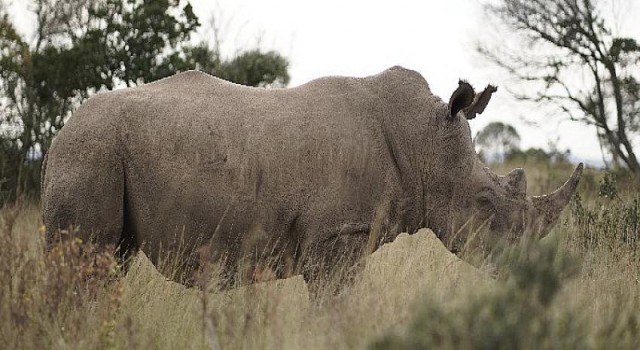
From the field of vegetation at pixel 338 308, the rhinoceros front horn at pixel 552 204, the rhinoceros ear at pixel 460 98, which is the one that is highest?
the rhinoceros ear at pixel 460 98

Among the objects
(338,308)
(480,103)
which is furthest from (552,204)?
(338,308)

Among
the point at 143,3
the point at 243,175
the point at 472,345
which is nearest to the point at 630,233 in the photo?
the point at 243,175

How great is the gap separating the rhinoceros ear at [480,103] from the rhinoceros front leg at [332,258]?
1309 millimetres

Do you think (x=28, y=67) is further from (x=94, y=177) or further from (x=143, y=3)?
(x=94, y=177)

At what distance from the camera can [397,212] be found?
4.61m

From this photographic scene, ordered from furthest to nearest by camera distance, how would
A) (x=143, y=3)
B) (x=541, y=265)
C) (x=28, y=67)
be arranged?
(x=143, y=3) < (x=28, y=67) < (x=541, y=265)

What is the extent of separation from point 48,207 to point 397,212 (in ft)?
6.47

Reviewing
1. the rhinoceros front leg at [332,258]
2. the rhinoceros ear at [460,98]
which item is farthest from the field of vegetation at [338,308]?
the rhinoceros ear at [460,98]

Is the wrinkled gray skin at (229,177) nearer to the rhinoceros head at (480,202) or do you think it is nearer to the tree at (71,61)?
the rhinoceros head at (480,202)

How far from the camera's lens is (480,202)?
487 cm

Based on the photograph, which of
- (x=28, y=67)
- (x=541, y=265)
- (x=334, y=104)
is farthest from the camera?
(x=28, y=67)

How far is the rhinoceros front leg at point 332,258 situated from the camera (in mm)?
4293

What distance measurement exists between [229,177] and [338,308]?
142 cm

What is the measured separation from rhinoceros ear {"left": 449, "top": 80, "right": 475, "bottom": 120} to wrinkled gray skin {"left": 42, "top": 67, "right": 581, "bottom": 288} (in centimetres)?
2
